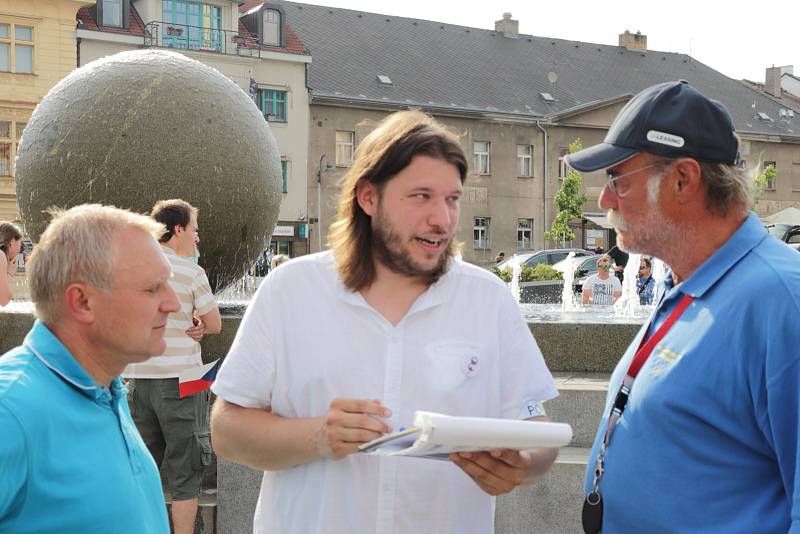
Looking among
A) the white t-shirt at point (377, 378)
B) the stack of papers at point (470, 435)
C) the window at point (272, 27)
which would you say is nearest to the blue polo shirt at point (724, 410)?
the white t-shirt at point (377, 378)

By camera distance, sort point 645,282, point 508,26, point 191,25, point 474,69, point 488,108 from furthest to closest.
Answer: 1. point 508,26
2. point 474,69
3. point 488,108
4. point 191,25
5. point 645,282

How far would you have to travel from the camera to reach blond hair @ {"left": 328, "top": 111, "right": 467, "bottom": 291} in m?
2.89

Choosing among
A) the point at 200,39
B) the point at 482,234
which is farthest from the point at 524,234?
the point at 200,39

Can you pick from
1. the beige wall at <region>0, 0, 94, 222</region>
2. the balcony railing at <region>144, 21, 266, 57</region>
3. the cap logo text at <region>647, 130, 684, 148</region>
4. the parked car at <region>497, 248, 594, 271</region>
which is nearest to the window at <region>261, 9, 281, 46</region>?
the balcony railing at <region>144, 21, 266, 57</region>

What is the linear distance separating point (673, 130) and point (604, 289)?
1076cm

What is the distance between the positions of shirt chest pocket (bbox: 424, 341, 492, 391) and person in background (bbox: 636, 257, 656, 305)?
11.5 m

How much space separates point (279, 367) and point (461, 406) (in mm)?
522

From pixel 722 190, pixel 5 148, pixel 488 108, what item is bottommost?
pixel 722 190

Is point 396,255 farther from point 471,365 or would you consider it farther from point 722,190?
point 722,190

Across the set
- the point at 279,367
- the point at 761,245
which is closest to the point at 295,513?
the point at 279,367

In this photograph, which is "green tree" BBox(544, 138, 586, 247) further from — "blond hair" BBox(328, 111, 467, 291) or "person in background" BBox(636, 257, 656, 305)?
"blond hair" BBox(328, 111, 467, 291)

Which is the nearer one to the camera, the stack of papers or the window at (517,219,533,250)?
the stack of papers

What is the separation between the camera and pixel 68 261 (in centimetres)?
244

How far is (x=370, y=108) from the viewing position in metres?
44.1
